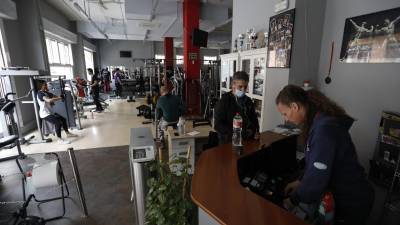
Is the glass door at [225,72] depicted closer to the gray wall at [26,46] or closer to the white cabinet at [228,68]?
the white cabinet at [228,68]

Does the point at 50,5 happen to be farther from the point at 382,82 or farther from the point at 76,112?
the point at 382,82

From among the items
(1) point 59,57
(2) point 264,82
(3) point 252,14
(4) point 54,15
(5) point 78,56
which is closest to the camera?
(2) point 264,82

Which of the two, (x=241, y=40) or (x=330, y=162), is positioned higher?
(x=241, y=40)

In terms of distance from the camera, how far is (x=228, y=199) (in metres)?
1.05

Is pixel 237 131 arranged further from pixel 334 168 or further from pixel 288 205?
pixel 334 168

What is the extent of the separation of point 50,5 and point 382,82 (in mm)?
9338

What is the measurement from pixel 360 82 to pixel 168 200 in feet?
7.32

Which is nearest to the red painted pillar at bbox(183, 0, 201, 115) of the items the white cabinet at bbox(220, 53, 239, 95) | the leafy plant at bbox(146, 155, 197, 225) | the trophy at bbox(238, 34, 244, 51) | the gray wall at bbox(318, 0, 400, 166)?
the white cabinet at bbox(220, 53, 239, 95)

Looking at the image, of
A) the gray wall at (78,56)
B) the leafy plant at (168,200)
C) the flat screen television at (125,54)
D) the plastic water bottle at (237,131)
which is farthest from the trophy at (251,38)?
the flat screen television at (125,54)

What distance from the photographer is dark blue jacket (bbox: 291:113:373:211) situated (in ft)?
3.34

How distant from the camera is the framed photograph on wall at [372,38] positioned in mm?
1825

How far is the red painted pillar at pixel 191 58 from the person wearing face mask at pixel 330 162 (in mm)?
5303

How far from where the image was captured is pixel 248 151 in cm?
167

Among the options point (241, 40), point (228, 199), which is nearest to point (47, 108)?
point (241, 40)
